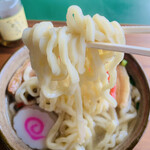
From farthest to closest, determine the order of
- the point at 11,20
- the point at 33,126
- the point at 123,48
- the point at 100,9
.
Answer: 1. the point at 100,9
2. the point at 11,20
3. the point at 33,126
4. the point at 123,48

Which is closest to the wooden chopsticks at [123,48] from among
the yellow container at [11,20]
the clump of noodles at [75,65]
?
the clump of noodles at [75,65]

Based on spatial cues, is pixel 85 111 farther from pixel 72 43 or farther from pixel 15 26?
pixel 15 26

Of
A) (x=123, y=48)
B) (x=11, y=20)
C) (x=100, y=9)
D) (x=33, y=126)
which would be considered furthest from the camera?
(x=100, y=9)

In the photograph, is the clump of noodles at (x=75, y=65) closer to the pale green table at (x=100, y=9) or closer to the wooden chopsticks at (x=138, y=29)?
the wooden chopsticks at (x=138, y=29)

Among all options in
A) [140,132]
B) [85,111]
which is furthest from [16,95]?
[140,132]

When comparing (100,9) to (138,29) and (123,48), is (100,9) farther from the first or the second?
(123,48)

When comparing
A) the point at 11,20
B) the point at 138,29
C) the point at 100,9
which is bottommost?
the point at 100,9

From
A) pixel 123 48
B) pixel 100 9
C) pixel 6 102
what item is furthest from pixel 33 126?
pixel 100 9

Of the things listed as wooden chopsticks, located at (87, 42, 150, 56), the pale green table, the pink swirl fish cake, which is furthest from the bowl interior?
the pale green table
